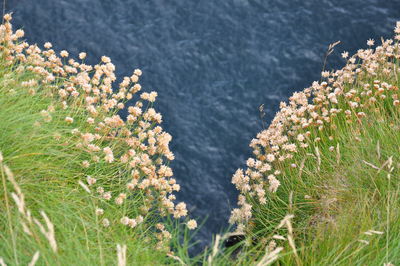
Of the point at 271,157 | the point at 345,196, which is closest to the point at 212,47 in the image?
the point at 271,157

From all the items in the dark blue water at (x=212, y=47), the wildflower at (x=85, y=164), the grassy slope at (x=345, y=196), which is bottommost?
the grassy slope at (x=345, y=196)

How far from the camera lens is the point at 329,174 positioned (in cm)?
545

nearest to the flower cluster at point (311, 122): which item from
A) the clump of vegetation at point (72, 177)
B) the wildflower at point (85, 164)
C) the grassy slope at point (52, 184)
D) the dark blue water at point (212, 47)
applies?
the dark blue water at point (212, 47)

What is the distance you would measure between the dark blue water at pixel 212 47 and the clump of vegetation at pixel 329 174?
0.89m

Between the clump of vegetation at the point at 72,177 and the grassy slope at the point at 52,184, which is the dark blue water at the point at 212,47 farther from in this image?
the grassy slope at the point at 52,184

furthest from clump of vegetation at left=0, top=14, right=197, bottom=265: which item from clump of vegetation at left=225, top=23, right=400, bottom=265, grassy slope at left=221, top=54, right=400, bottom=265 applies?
clump of vegetation at left=225, top=23, right=400, bottom=265

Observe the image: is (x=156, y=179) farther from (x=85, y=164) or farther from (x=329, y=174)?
(x=329, y=174)

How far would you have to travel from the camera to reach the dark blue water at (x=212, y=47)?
7023 millimetres

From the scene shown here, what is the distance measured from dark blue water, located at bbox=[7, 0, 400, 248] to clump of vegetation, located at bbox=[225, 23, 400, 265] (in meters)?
0.89

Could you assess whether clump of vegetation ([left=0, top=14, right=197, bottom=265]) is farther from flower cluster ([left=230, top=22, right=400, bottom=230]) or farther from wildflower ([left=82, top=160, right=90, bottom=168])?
flower cluster ([left=230, top=22, right=400, bottom=230])

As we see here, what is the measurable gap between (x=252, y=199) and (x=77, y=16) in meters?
3.67

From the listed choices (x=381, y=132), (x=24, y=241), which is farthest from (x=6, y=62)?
(x=381, y=132)

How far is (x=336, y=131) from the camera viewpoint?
589 centimetres

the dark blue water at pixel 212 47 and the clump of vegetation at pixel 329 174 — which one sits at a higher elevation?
the dark blue water at pixel 212 47
